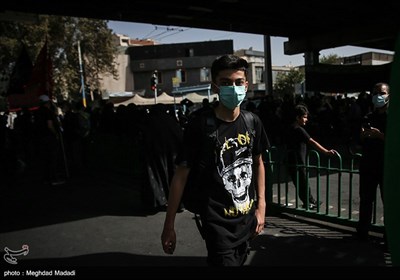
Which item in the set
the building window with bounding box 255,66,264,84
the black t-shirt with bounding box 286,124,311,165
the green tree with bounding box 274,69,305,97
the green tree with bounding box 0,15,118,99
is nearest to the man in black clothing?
the black t-shirt with bounding box 286,124,311,165

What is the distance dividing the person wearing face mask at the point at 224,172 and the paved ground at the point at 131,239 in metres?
0.85

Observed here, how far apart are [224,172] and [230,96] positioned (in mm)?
462

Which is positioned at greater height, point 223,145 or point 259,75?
point 259,75

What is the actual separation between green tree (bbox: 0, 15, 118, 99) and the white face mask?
26.8 meters

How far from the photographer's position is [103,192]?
23.6 ft

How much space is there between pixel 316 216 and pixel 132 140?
4719mm

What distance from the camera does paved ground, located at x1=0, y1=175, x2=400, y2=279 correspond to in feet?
12.7

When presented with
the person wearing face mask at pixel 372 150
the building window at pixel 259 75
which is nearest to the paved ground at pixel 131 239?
the person wearing face mask at pixel 372 150

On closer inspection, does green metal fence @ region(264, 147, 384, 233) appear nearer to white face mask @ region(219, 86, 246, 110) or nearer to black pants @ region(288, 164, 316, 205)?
black pants @ region(288, 164, 316, 205)

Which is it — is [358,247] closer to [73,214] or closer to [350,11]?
[73,214]

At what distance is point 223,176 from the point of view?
2.12 metres

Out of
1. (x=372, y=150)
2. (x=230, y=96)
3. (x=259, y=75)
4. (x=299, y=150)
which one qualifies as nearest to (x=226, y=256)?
(x=230, y=96)

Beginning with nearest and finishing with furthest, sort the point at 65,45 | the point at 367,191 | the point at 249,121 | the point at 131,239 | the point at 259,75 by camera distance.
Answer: the point at 249,121
the point at 367,191
the point at 131,239
the point at 65,45
the point at 259,75

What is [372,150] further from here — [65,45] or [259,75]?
[259,75]
